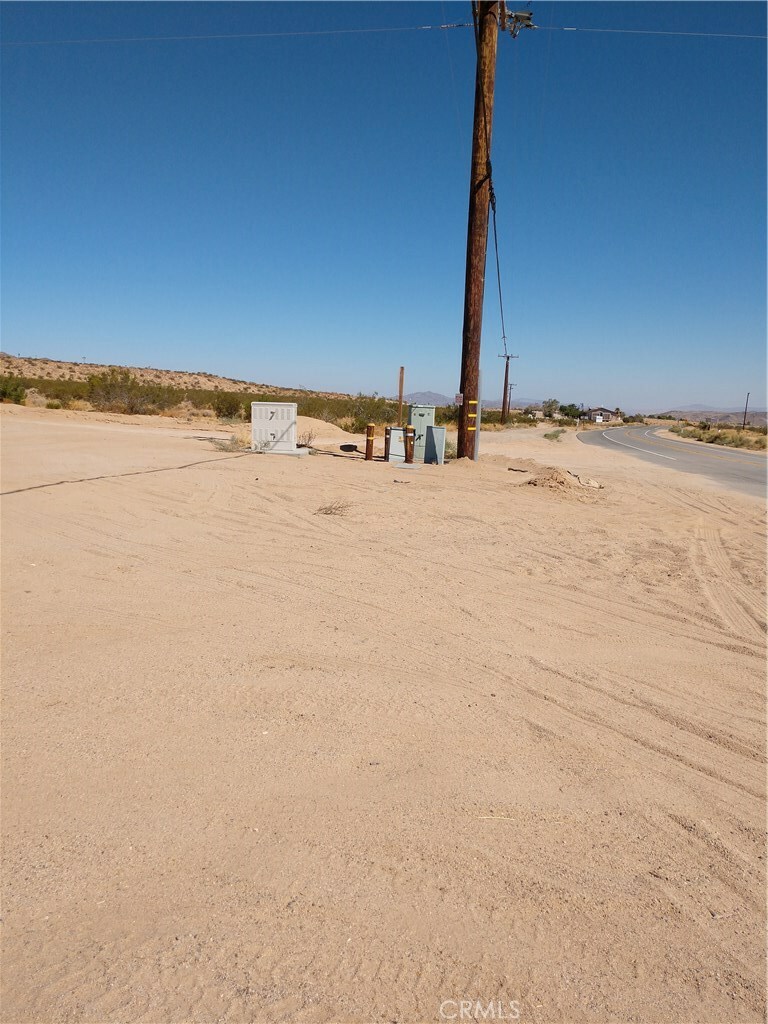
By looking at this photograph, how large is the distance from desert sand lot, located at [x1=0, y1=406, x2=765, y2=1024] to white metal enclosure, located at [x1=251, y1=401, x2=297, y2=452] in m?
9.88

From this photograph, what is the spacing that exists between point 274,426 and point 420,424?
376 cm

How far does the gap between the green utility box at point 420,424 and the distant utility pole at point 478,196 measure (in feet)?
2.87

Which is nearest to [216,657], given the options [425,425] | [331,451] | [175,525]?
[175,525]

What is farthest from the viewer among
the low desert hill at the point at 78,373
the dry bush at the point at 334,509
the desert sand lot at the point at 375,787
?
the low desert hill at the point at 78,373

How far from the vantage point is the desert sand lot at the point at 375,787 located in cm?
225

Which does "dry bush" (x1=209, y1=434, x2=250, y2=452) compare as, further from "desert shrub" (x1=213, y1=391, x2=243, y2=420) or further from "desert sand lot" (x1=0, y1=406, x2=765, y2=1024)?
"desert shrub" (x1=213, y1=391, x2=243, y2=420)

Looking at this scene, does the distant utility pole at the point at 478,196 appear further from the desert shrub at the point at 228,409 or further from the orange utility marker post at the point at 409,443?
the desert shrub at the point at 228,409

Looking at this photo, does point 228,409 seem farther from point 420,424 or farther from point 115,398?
point 420,424

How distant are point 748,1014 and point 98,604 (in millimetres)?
4992

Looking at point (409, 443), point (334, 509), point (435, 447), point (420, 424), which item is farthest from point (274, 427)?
point (334, 509)

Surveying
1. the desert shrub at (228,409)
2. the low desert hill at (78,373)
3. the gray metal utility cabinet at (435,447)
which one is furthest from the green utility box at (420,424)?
the low desert hill at (78,373)

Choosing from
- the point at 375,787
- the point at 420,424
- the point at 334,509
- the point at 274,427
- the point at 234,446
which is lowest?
the point at 375,787

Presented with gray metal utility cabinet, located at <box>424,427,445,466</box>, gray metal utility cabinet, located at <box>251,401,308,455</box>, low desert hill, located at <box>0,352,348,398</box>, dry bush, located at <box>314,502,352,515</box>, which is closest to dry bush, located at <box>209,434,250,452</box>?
gray metal utility cabinet, located at <box>251,401,308,455</box>

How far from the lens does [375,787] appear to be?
3260 millimetres
